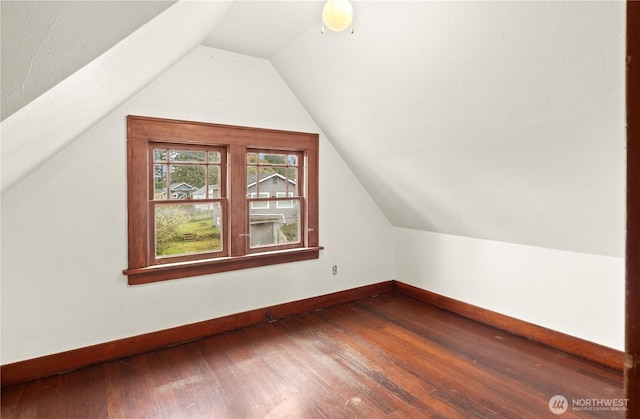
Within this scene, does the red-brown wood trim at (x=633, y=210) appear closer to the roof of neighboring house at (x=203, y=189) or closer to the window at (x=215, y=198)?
the window at (x=215, y=198)

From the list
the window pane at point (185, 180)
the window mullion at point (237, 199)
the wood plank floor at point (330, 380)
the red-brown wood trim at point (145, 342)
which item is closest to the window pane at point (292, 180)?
the window mullion at point (237, 199)

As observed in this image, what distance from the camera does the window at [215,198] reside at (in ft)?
9.39

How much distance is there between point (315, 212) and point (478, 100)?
2.00 m

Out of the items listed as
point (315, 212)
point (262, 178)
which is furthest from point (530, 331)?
point (262, 178)

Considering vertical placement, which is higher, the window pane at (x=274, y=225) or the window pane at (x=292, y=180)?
the window pane at (x=292, y=180)

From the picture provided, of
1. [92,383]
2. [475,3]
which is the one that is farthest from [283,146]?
[92,383]

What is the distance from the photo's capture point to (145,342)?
114 inches

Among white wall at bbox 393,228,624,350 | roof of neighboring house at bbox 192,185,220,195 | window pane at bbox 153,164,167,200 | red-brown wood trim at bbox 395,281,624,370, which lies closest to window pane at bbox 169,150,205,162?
window pane at bbox 153,164,167,200

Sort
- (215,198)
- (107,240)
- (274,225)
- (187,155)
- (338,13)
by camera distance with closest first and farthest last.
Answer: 1. (338,13)
2. (107,240)
3. (187,155)
4. (215,198)
5. (274,225)

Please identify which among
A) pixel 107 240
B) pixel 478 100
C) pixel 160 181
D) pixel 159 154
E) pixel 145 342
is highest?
pixel 478 100

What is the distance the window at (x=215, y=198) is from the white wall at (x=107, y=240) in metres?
0.10

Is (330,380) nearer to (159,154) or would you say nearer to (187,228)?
(187,228)

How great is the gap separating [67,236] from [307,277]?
2159 mm

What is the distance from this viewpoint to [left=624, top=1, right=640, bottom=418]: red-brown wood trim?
45 cm
